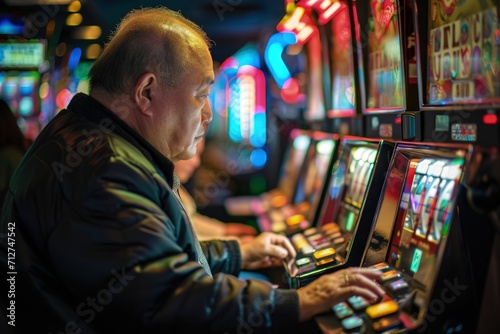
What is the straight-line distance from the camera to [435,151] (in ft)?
7.02

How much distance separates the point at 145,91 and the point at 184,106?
150 millimetres

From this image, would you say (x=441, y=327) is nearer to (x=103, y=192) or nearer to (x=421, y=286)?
(x=421, y=286)

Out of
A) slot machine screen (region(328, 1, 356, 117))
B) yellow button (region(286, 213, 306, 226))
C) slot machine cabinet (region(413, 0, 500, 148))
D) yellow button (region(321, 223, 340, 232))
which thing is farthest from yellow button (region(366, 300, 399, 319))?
yellow button (region(286, 213, 306, 226))

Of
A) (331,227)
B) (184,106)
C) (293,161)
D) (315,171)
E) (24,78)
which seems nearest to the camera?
(184,106)

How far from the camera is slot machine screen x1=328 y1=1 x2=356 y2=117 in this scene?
3.66 metres

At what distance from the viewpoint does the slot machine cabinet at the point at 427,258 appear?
183 centimetres

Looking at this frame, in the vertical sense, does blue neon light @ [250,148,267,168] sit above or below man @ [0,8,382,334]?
below

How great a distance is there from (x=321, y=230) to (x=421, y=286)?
1.44 m

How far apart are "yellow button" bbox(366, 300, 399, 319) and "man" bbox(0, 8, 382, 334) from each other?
0.11 feet

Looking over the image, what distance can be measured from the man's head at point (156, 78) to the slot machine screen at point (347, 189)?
947mm

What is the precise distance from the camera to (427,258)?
2.03 m

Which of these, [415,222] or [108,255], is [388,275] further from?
[108,255]

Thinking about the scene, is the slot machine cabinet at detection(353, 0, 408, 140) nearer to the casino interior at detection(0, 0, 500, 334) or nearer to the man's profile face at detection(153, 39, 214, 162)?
the casino interior at detection(0, 0, 500, 334)

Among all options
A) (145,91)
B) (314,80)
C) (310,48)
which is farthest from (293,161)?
(145,91)
